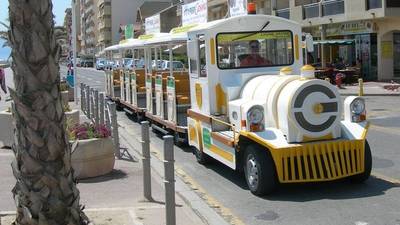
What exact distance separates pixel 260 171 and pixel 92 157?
258 centimetres

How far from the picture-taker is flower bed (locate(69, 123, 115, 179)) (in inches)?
328

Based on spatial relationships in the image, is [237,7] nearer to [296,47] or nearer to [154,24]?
[296,47]

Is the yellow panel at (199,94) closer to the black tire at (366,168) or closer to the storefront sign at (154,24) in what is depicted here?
the black tire at (366,168)

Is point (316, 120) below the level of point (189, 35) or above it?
below

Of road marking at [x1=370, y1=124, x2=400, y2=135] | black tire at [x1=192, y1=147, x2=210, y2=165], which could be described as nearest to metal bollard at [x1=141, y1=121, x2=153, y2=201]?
black tire at [x1=192, y1=147, x2=210, y2=165]

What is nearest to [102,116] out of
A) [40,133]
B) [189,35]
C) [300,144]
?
[189,35]

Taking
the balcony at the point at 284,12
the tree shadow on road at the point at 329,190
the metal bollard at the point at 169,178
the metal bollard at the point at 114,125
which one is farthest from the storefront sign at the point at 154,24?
the balcony at the point at 284,12

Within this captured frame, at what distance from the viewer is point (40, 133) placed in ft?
13.7

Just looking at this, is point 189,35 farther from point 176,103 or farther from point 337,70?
point 337,70

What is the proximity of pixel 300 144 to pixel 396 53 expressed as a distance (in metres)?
29.3

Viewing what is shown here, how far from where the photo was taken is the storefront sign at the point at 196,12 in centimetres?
1602

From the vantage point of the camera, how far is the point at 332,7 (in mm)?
36781

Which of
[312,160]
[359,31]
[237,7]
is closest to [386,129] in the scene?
[237,7]

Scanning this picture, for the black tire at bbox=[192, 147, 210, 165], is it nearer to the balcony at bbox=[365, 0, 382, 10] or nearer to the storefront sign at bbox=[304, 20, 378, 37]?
the balcony at bbox=[365, 0, 382, 10]
